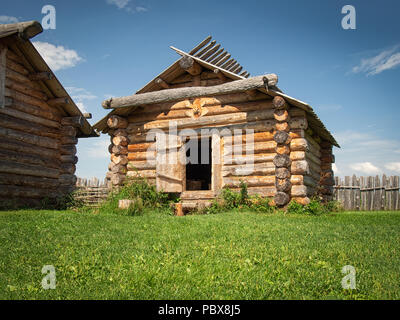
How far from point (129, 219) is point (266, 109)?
5.62 metres

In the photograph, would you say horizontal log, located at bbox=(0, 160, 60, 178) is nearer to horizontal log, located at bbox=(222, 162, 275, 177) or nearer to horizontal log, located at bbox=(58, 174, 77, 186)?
horizontal log, located at bbox=(58, 174, 77, 186)

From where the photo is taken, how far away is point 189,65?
12031 millimetres

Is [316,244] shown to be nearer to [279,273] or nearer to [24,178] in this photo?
[279,273]

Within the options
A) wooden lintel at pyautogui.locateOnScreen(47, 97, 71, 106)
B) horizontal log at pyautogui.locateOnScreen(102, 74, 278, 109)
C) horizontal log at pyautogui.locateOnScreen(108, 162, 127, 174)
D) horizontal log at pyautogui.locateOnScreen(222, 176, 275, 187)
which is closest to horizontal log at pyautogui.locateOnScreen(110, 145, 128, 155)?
horizontal log at pyautogui.locateOnScreen(108, 162, 127, 174)

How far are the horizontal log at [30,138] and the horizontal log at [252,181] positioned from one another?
6720mm

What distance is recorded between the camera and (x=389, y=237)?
6836 mm

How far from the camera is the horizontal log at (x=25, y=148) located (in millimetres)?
11438

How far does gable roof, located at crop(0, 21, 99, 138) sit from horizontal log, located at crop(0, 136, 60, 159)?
1.63 meters

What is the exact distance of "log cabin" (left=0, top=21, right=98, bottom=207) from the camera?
37.4 ft

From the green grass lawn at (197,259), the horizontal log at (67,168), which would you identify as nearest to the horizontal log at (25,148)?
the horizontal log at (67,168)

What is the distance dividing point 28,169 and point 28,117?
72.1 inches

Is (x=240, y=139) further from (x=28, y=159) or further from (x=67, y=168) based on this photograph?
(x=28, y=159)

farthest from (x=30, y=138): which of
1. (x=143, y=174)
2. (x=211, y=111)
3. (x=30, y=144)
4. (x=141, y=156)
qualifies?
(x=211, y=111)

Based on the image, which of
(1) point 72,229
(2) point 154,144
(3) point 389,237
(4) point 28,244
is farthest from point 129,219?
(3) point 389,237
